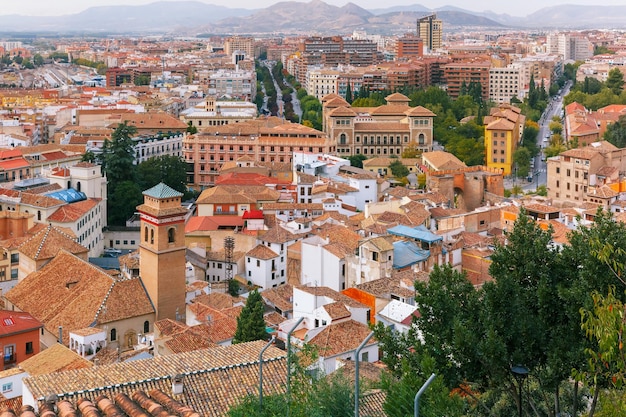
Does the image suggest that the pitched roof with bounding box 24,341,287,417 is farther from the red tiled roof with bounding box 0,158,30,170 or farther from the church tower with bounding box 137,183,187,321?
the red tiled roof with bounding box 0,158,30,170

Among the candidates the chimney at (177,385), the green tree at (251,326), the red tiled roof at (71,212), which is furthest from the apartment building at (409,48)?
the chimney at (177,385)

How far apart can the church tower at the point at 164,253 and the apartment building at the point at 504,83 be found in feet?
165

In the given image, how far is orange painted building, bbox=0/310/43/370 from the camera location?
53.7 ft

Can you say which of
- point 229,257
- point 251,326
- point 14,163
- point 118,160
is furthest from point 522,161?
point 251,326

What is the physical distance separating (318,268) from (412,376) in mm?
14559

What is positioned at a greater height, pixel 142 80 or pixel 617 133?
pixel 142 80

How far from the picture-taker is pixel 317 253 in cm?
2197

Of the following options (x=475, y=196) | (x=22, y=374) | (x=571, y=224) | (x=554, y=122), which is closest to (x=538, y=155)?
(x=554, y=122)

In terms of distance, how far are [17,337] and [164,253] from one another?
10.4 ft

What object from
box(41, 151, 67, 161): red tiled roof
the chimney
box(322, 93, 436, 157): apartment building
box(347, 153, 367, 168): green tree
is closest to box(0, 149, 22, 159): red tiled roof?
box(41, 151, 67, 161): red tiled roof

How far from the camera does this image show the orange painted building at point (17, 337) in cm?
1636

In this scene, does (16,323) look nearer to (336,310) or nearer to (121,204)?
(336,310)

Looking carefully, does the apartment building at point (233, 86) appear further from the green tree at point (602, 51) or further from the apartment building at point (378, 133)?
the green tree at point (602, 51)

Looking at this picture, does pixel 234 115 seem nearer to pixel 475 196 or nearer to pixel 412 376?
pixel 475 196
